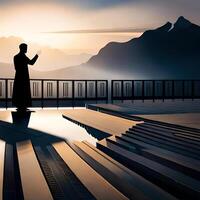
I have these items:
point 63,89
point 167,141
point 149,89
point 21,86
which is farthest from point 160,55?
point 167,141

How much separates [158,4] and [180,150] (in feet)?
39.1

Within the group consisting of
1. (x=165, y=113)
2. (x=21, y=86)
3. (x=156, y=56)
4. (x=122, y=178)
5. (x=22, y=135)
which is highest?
(x=156, y=56)

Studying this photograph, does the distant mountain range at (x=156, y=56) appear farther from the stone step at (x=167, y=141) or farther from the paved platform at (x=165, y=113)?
the stone step at (x=167, y=141)

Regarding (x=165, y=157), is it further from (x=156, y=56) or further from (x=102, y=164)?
(x=156, y=56)

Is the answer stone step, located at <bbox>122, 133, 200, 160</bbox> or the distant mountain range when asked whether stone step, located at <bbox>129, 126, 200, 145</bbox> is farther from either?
the distant mountain range

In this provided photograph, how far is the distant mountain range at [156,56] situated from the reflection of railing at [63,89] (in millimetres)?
2386

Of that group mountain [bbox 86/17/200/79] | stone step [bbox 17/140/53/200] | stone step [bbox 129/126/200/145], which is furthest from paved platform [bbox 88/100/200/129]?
mountain [bbox 86/17/200/79]

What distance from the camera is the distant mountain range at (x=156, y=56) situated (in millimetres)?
17188

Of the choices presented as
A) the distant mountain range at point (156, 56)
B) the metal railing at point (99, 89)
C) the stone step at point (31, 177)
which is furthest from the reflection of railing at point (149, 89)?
the stone step at point (31, 177)

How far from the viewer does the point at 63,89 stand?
510 inches

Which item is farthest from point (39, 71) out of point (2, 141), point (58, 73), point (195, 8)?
point (2, 141)

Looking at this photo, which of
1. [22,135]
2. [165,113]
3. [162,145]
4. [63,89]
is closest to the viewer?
[162,145]

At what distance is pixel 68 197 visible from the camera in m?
2.60

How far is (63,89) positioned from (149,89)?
2.69 meters
